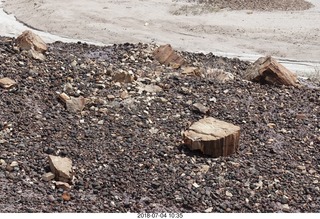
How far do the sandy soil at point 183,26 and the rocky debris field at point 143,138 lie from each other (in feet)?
21.8

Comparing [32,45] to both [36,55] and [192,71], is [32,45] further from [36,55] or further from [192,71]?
[192,71]

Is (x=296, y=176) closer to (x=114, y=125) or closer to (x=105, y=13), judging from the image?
(x=114, y=125)

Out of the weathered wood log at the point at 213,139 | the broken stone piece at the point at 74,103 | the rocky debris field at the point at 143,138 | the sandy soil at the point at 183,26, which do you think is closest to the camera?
the rocky debris field at the point at 143,138

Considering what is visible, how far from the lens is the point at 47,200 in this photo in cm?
425

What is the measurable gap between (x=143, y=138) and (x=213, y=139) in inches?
33.7

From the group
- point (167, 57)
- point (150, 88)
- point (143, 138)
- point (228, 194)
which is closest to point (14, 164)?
point (143, 138)

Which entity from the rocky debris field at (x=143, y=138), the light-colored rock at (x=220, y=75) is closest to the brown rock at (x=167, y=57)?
the rocky debris field at (x=143, y=138)

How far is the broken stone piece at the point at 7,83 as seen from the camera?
20.2 feet

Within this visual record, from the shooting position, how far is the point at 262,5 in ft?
65.2

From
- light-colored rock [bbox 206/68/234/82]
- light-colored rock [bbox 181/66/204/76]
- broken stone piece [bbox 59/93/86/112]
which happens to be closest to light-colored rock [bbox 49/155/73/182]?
broken stone piece [bbox 59/93/86/112]

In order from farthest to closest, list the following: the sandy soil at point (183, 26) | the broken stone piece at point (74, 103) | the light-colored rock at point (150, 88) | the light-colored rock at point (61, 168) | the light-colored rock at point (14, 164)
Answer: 1. the sandy soil at point (183, 26)
2. the light-colored rock at point (150, 88)
3. the broken stone piece at point (74, 103)
4. the light-colored rock at point (14, 164)
5. the light-colored rock at point (61, 168)

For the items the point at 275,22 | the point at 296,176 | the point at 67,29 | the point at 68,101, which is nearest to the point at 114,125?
the point at 68,101

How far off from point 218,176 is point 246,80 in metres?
3.02

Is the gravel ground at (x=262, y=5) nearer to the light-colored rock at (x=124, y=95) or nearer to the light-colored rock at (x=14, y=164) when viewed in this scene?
the light-colored rock at (x=124, y=95)
